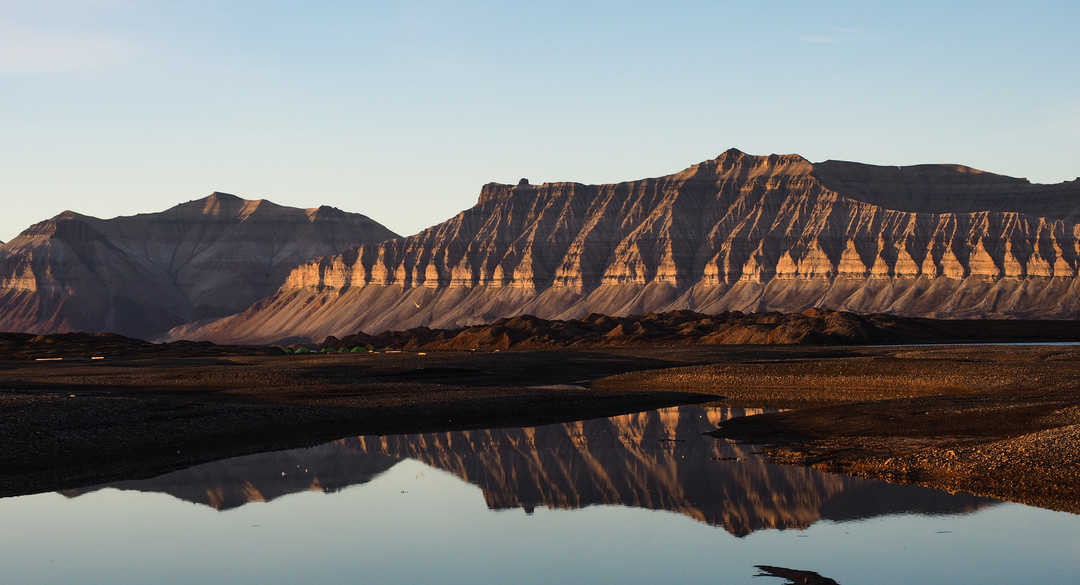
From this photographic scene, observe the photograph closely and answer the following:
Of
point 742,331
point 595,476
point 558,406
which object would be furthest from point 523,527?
point 742,331

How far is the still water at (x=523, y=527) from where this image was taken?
874 inches

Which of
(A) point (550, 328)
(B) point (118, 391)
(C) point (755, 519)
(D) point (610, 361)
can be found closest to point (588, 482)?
(C) point (755, 519)

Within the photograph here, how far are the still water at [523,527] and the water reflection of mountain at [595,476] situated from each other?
0.10 m

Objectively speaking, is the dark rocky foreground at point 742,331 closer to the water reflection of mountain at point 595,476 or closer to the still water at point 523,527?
the water reflection of mountain at point 595,476

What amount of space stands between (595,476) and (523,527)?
271 inches

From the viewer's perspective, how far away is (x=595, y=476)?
109 ft

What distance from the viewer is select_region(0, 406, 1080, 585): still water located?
72.8ft

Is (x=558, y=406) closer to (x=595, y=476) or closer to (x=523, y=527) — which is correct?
(x=595, y=476)

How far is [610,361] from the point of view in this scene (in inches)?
3169

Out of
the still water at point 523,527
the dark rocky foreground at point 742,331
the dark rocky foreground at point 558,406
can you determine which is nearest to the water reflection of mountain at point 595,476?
the still water at point 523,527

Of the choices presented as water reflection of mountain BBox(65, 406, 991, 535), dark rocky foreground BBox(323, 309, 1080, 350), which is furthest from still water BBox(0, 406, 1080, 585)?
dark rocky foreground BBox(323, 309, 1080, 350)

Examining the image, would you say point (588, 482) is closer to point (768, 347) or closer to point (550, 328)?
point (768, 347)

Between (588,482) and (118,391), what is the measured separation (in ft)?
101

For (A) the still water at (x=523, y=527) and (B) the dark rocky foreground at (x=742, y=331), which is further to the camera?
(B) the dark rocky foreground at (x=742, y=331)
